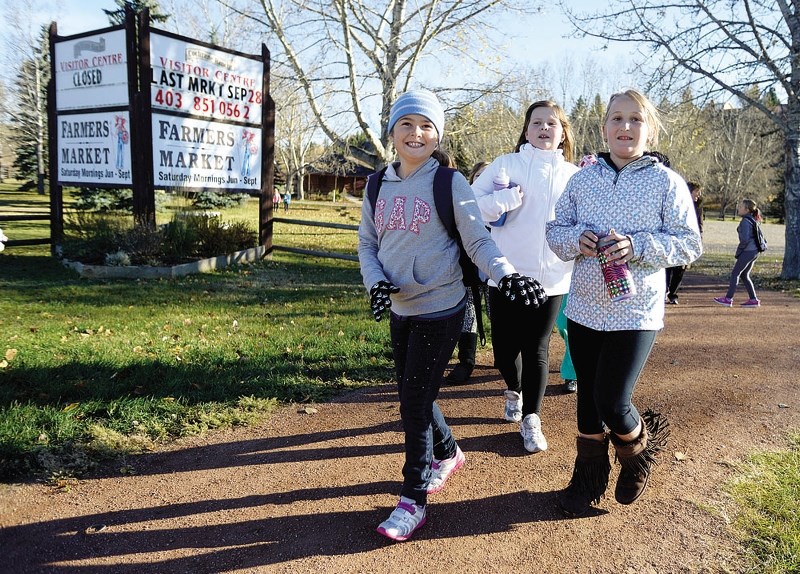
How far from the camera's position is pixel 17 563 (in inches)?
101

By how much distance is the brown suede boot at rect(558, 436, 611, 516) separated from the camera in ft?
9.90

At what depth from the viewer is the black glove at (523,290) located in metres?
2.43

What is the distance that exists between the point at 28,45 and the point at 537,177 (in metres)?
40.9

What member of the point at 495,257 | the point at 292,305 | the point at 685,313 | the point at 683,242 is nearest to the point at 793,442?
the point at 683,242

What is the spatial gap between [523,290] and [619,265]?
552mm

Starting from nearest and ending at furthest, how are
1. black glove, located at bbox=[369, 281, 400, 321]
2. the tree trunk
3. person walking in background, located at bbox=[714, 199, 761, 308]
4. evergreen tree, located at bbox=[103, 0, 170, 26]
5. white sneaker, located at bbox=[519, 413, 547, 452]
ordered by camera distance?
black glove, located at bbox=[369, 281, 400, 321]
white sneaker, located at bbox=[519, 413, 547, 452]
person walking in background, located at bbox=[714, 199, 761, 308]
the tree trunk
evergreen tree, located at bbox=[103, 0, 170, 26]

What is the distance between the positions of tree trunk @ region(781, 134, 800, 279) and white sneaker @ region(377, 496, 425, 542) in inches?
517

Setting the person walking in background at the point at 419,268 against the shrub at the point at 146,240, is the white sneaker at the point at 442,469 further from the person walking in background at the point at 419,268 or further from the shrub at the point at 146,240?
the shrub at the point at 146,240

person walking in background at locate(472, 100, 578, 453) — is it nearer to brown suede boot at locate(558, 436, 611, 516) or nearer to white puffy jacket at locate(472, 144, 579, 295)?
white puffy jacket at locate(472, 144, 579, 295)

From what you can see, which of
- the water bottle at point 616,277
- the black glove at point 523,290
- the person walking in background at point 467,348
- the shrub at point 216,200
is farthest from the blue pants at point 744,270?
the shrub at point 216,200

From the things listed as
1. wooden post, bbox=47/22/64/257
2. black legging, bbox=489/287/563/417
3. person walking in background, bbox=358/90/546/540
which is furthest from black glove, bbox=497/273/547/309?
wooden post, bbox=47/22/64/257

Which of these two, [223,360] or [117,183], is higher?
[117,183]

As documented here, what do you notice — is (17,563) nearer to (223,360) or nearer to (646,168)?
(223,360)

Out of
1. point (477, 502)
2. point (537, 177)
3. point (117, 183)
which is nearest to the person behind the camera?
point (477, 502)
